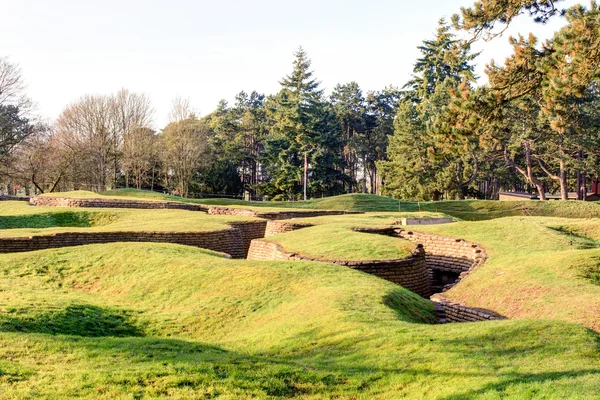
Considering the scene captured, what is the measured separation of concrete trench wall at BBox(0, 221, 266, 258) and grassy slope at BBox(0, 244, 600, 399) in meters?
3.27

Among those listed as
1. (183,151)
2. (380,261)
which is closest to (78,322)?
(380,261)

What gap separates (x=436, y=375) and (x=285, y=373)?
5.12ft

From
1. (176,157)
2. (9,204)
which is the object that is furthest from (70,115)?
(9,204)

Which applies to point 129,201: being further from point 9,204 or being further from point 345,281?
point 345,281

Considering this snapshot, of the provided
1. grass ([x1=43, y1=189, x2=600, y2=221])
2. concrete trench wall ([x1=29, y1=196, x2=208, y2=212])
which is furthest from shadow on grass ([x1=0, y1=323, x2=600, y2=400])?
grass ([x1=43, y1=189, x2=600, y2=221])

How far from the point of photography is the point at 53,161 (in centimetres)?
4316

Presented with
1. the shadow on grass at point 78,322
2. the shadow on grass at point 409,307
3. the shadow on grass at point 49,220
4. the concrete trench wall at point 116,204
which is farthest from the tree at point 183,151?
the shadow on grass at point 409,307

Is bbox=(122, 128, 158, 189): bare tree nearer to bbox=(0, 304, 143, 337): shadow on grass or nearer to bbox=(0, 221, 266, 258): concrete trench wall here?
bbox=(0, 221, 266, 258): concrete trench wall

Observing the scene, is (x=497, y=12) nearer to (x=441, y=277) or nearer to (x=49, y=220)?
(x=441, y=277)

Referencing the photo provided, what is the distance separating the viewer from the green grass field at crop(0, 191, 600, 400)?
5.25m

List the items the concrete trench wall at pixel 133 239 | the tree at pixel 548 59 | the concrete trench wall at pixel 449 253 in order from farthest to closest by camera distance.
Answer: the concrete trench wall at pixel 133 239 < the concrete trench wall at pixel 449 253 < the tree at pixel 548 59

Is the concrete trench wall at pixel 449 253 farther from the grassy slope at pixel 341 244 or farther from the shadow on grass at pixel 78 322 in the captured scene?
the shadow on grass at pixel 78 322

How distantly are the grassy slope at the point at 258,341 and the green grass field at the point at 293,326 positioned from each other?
0.08 feet

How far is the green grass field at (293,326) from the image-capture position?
17.2 feet
